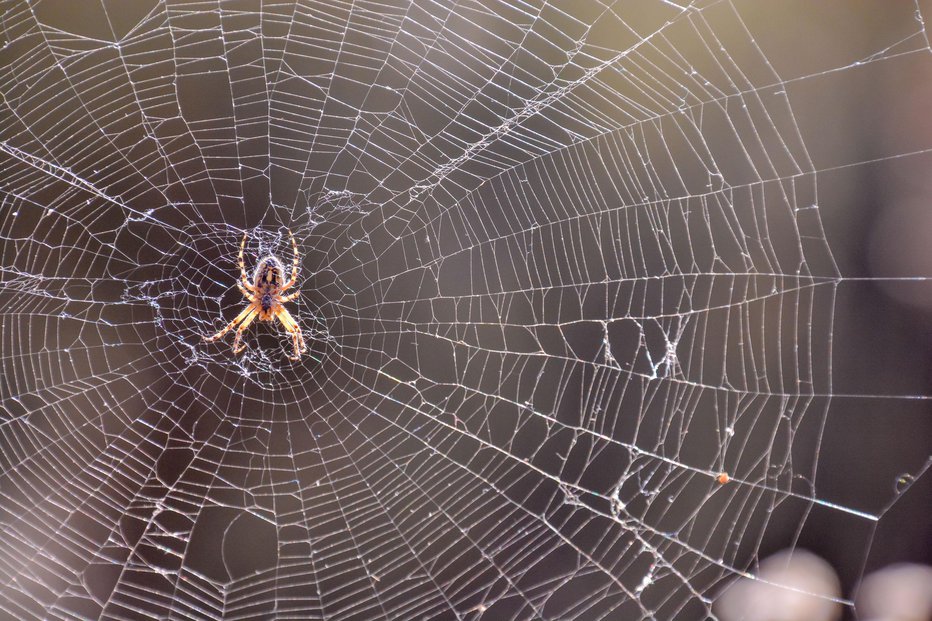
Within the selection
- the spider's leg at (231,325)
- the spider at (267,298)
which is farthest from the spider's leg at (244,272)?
the spider's leg at (231,325)

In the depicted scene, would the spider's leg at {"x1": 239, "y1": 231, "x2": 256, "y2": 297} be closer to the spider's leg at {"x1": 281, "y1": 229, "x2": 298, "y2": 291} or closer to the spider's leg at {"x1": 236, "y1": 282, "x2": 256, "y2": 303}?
the spider's leg at {"x1": 236, "y1": 282, "x2": 256, "y2": 303}

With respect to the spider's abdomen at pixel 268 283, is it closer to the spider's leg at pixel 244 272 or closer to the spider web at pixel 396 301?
the spider's leg at pixel 244 272

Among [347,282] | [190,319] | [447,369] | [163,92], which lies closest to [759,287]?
[447,369]

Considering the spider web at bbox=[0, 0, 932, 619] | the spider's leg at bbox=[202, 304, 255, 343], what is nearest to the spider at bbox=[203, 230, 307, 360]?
the spider's leg at bbox=[202, 304, 255, 343]

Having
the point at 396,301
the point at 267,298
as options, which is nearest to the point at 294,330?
the point at 267,298

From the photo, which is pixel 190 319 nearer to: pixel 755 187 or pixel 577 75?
pixel 577 75

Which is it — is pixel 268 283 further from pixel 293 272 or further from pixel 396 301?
pixel 396 301
